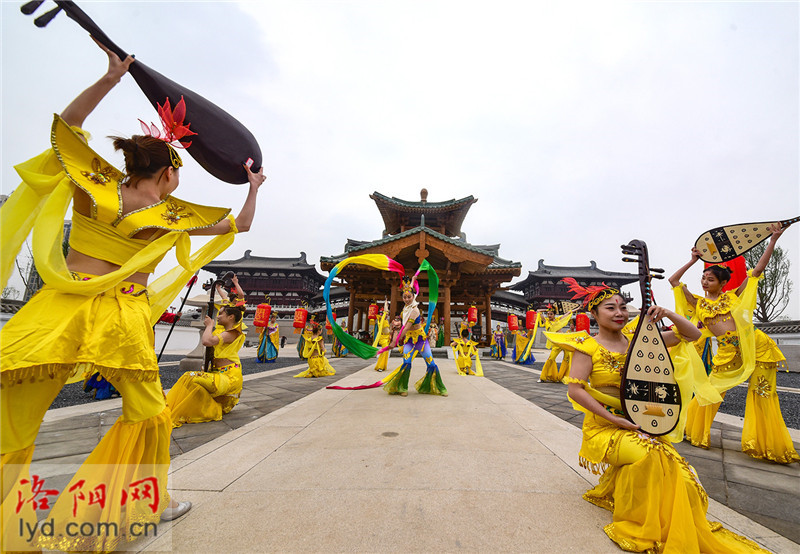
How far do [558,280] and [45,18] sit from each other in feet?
105

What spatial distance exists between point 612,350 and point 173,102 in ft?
9.45

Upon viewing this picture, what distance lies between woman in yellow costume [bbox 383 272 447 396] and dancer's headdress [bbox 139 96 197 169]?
3.52 meters

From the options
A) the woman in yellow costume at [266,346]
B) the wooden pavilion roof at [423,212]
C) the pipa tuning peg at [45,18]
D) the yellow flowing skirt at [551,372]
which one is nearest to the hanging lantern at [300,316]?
the woman in yellow costume at [266,346]

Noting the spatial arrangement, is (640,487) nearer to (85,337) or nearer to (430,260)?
(85,337)

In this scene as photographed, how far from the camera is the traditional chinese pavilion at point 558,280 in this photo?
28906mm

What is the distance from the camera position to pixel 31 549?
1.08m

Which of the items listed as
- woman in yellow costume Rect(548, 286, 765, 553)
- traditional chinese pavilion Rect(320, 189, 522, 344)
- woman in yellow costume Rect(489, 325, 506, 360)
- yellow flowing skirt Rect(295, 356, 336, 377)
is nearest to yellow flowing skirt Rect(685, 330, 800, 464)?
woman in yellow costume Rect(548, 286, 765, 553)

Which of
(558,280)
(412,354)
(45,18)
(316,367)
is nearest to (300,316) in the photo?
(316,367)

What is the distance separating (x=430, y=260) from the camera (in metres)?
12.8

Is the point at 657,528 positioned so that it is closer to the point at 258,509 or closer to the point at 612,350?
the point at 612,350

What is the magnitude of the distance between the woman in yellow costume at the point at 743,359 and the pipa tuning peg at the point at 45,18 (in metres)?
4.02

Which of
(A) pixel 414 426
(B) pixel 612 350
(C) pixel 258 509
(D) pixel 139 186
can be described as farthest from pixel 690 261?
(D) pixel 139 186

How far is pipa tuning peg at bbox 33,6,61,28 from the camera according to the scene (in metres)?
1.33

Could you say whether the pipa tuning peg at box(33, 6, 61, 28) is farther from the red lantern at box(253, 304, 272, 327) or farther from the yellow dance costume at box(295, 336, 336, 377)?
the red lantern at box(253, 304, 272, 327)
